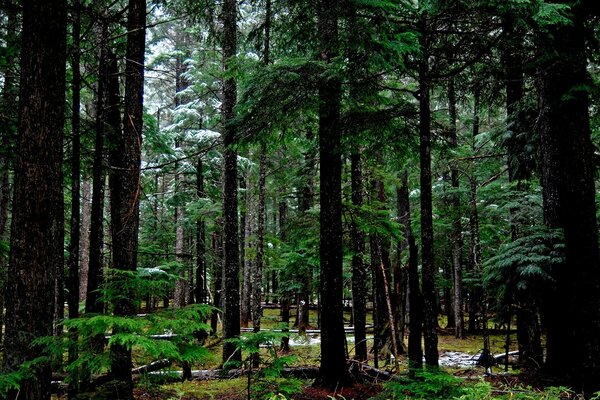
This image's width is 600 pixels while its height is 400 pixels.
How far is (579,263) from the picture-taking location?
7938mm

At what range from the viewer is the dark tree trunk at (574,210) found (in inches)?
303

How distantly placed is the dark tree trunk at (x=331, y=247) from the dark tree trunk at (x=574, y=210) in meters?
4.12

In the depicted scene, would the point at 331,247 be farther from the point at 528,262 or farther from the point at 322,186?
the point at 528,262

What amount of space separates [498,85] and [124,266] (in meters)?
9.22

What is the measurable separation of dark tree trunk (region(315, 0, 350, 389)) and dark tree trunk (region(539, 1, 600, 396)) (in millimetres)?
4122

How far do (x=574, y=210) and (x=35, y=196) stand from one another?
9.56m

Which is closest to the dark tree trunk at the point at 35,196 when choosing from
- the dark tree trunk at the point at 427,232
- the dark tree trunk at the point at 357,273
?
the dark tree trunk at the point at 427,232

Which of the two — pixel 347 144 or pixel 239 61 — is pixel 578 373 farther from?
pixel 239 61

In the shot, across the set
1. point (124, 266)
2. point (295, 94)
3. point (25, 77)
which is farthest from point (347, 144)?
point (25, 77)

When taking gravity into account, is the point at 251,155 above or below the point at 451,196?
above

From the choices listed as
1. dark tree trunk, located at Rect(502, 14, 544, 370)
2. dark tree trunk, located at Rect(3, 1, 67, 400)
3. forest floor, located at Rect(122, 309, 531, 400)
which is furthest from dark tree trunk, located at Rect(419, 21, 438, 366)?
dark tree trunk, located at Rect(3, 1, 67, 400)

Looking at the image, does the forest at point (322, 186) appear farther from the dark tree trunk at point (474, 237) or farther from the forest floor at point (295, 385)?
the dark tree trunk at point (474, 237)

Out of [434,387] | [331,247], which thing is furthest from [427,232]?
[434,387]

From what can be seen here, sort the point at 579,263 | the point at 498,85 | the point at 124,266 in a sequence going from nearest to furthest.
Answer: the point at 124,266, the point at 579,263, the point at 498,85
